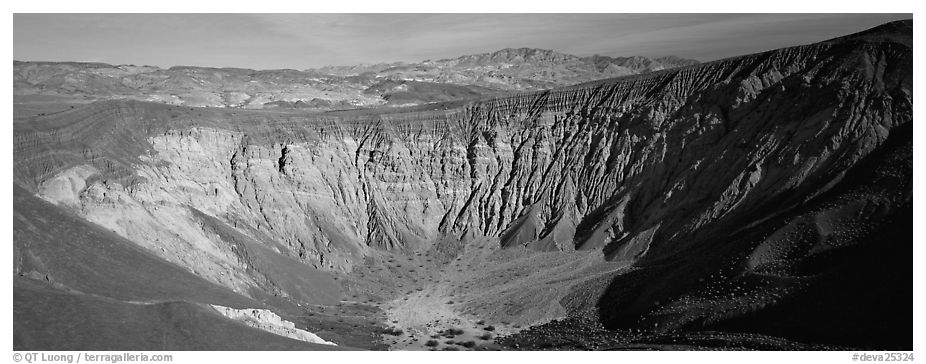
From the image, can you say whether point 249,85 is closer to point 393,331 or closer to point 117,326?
point 393,331

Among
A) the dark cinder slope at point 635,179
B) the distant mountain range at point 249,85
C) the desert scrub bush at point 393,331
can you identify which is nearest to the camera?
the dark cinder slope at point 635,179

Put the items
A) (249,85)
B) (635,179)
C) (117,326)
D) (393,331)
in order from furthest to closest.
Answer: (249,85)
(635,179)
(393,331)
(117,326)

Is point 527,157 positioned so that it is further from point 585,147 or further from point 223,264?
point 223,264

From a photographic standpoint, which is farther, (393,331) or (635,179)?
(635,179)

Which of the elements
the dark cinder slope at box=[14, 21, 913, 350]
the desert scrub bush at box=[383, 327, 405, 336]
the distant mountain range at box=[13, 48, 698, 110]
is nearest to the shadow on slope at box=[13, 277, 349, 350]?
the desert scrub bush at box=[383, 327, 405, 336]

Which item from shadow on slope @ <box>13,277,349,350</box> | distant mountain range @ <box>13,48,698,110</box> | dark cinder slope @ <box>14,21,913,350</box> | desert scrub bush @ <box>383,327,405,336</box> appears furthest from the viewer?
distant mountain range @ <box>13,48,698,110</box>

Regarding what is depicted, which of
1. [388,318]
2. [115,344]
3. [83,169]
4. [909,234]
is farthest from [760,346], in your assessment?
[83,169]

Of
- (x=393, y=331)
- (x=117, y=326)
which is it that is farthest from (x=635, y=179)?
(x=117, y=326)

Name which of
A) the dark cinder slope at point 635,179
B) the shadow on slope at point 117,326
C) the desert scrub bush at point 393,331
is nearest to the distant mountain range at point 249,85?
the dark cinder slope at point 635,179

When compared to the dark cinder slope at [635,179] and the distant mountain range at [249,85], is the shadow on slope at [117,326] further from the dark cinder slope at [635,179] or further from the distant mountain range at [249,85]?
the distant mountain range at [249,85]

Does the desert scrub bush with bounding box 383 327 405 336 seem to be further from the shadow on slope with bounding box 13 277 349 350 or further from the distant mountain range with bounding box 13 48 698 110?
the distant mountain range with bounding box 13 48 698 110

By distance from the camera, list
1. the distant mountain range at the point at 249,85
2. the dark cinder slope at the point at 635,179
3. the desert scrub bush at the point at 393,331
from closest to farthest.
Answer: the dark cinder slope at the point at 635,179 < the desert scrub bush at the point at 393,331 < the distant mountain range at the point at 249,85
